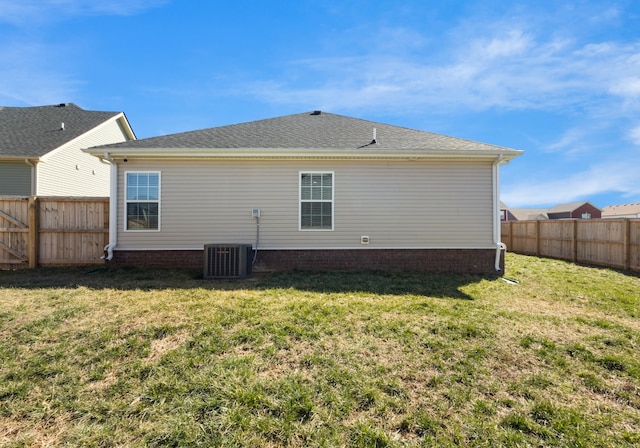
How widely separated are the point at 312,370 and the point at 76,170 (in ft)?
44.9

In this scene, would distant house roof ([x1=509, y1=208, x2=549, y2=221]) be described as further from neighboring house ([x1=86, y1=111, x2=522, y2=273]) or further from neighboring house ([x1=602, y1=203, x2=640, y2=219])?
neighboring house ([x1=86, y1=111, x2=522, y2=273])

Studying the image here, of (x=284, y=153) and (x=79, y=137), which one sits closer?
(x=284, y=153)

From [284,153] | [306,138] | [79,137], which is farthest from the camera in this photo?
[79,137]

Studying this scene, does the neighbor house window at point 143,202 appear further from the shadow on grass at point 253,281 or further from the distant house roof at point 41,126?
the distant house roof at point 41,126

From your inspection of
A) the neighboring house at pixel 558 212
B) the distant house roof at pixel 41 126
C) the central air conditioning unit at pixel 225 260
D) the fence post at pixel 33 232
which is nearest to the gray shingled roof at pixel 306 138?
the central air conditioning unit at pixel 225 260

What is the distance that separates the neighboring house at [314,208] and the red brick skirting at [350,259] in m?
0.03

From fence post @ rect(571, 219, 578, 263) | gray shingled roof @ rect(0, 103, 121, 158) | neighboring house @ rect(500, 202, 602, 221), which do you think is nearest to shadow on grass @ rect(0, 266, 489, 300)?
fence post @ rect(571, 219, 578, 263)

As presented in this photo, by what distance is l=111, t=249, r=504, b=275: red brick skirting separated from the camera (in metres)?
7.33

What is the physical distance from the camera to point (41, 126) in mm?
12117

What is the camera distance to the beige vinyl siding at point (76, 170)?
10478mm

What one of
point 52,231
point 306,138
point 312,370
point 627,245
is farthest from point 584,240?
point 52,231

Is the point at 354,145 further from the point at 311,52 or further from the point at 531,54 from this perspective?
the point at 531,54

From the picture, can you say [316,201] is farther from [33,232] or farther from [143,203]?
[33,232]

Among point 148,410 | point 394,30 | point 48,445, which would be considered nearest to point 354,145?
point 394,30
